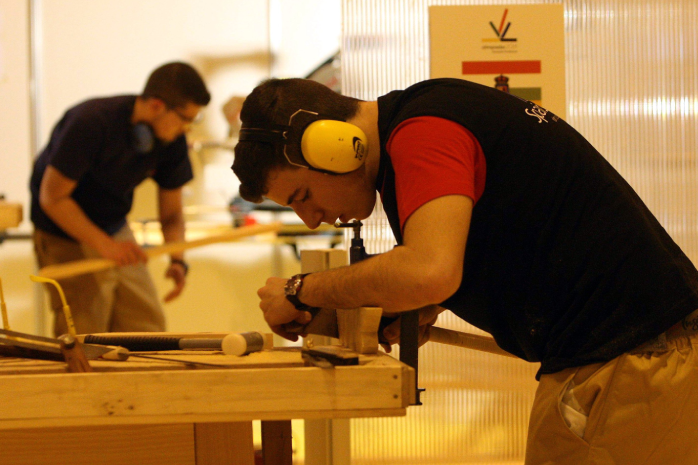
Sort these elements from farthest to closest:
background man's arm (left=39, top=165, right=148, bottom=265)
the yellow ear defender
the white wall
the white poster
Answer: the white wall < background man's arm (left=39, top=165, right=148, bottom=265) < the white poster < the yellow ear defender

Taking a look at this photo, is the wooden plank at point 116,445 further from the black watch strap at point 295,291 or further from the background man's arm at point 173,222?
the background man's arm at point 173,222

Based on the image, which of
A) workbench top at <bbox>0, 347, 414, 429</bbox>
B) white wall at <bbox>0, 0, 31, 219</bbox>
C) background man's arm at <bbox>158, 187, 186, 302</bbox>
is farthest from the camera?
white wall at <bbox>0, 0, 31, 219</bbox>

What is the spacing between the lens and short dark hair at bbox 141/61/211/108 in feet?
8.14

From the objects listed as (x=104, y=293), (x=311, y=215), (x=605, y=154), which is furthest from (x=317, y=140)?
(x=104, y=293)

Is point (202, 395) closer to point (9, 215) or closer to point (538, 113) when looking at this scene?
point (538, 113)

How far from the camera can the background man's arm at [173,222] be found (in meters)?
2.85

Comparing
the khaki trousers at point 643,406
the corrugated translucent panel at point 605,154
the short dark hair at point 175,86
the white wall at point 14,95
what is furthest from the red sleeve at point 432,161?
the white wall at point 14,95

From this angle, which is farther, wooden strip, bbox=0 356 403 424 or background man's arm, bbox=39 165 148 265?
background man's arm, bbox=39 165 148 265

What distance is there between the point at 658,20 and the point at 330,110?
1.37 metres

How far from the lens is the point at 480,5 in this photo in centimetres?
181

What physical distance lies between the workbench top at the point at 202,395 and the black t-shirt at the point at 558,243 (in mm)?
288

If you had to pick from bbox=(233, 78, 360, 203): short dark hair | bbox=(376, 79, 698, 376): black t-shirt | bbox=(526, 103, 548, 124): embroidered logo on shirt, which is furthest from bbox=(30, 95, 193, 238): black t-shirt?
bbox=(526, 103, 548, 124): embroidered logo on shirt

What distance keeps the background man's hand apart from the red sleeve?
0.87 ft

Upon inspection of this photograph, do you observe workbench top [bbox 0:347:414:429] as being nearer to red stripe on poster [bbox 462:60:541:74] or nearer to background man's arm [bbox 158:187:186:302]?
red stripe on poster [bbox 462:60:541:74]
